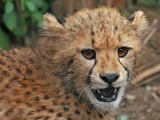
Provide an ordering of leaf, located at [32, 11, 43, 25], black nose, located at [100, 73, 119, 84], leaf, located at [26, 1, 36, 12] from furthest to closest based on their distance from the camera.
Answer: leaf, located at [32, 11, 43, 25] → leaf, located at [26, 1, 36, 12] → black nose, located at [100, 73, 119, 84]

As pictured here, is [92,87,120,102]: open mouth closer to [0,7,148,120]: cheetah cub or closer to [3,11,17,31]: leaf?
[0,7,148,120]: cheetah cub

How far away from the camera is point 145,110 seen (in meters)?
5.90

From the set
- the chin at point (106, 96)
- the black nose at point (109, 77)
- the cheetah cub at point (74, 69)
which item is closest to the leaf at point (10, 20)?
the cheetah cub at point (74, 69)

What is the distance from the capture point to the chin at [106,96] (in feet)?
12.8

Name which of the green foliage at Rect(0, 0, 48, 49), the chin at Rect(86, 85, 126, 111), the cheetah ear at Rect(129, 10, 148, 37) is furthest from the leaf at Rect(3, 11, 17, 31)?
the chin at Rect(86, 85, 126, 111)

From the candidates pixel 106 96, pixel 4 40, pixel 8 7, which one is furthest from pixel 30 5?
pixel 106 96

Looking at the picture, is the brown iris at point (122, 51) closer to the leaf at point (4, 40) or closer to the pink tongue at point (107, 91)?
the pink tongue at point (107, 91)

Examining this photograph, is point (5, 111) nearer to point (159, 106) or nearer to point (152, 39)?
point (159, 106)

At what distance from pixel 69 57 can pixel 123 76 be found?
381mm

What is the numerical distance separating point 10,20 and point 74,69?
2.05 meters

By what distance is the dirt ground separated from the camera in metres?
5.80

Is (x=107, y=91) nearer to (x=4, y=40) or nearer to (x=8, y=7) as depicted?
(x=8, y=7)

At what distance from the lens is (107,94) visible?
391 cm

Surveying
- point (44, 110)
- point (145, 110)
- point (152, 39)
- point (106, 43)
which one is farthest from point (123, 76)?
point (152, 39)
